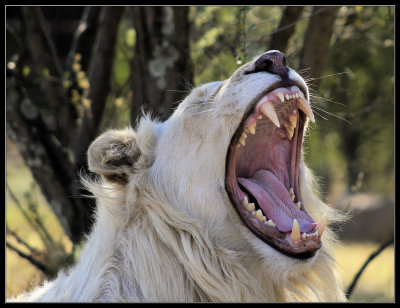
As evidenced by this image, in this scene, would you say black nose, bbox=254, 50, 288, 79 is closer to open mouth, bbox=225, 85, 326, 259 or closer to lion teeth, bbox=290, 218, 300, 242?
open mouth, bbox=225, 85, 326, 259

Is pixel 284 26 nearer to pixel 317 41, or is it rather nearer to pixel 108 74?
pixel 317 41

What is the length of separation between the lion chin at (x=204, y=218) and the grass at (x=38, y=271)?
566 mm

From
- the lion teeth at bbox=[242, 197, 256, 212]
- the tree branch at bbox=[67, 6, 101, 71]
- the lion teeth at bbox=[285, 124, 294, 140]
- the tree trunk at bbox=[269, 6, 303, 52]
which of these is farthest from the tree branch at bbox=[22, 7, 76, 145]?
the lion teeth at bbox=[242, 197, 256, 212]

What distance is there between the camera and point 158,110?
5996 millimetres

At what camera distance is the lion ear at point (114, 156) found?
4.11 metres

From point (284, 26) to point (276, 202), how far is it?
2149mm

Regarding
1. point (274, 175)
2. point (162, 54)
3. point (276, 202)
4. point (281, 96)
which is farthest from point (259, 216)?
point (162, 54)

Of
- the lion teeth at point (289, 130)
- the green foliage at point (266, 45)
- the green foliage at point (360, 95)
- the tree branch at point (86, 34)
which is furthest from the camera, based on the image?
the green foliage at point (360, 95)

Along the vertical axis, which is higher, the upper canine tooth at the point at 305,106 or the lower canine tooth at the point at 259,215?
the upper canine tooth at the point at 305,106

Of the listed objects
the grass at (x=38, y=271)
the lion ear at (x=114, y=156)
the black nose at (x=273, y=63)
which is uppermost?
the black nose at (x=273, y=63)

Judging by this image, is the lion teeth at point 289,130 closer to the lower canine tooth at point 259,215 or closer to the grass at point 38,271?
the lower canine tooth at point 259,215

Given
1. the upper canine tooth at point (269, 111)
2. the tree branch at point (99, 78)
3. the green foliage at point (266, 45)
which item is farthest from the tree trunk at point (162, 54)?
the upper canine tooth at point (269, 111)

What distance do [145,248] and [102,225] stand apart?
13.9 inches

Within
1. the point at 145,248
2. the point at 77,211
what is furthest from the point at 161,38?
the point at 145,248
